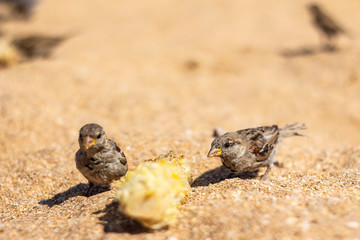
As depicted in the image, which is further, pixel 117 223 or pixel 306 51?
pixel 306 51

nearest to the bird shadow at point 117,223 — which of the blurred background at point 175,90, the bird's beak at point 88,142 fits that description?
the blurred background at point 175,90

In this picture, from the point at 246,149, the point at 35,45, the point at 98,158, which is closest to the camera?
the point at 98,158

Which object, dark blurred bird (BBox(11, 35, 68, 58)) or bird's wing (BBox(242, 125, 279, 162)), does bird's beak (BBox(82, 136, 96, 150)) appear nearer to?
bird's wing (BBox(242, 125, 279, 162))

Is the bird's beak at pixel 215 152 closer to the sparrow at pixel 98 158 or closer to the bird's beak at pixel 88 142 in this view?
the sparrow at pixel 98 158

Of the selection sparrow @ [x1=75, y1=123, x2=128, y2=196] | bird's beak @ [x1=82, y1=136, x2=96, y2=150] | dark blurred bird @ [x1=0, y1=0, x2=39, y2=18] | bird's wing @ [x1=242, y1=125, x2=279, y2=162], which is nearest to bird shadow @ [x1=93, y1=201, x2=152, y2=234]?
sparrow @ [x1=75, y1=123, x2=128, y2=196]

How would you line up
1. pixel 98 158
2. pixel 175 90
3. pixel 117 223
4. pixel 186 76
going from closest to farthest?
pixel 117 223 → pixel 98 158 → pixel 175 90 → pixel 186 76

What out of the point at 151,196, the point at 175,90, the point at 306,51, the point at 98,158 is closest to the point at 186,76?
the point at 175,90

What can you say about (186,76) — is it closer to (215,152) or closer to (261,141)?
A: (261,141)
